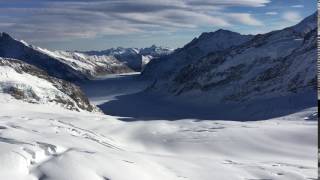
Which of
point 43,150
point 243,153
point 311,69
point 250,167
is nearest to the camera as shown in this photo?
point 43,150

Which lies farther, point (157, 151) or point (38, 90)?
point (38, 90)

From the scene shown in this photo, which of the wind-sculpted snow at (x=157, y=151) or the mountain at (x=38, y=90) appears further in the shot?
the mountain at (x=38, y=90)

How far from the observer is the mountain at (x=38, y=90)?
362 feet

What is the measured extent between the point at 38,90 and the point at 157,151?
6501 cm

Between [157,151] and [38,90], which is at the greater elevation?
[38,90]

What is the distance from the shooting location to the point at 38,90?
4557 inches

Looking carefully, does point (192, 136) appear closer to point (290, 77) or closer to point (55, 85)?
point (55, 85)

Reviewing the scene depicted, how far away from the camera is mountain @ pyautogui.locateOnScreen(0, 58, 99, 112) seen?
4338 inches

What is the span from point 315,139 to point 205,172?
24.4 metres

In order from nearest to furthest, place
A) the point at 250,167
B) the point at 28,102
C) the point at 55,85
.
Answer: the point at 250,167, the point at 28,102, the point at 55,85

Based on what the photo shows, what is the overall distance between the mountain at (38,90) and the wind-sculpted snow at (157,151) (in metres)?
38.2

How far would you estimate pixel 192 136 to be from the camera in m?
64.3

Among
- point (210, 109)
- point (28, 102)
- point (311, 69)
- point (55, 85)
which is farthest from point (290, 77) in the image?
point (28, 102)

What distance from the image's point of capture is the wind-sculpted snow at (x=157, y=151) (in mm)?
34188
